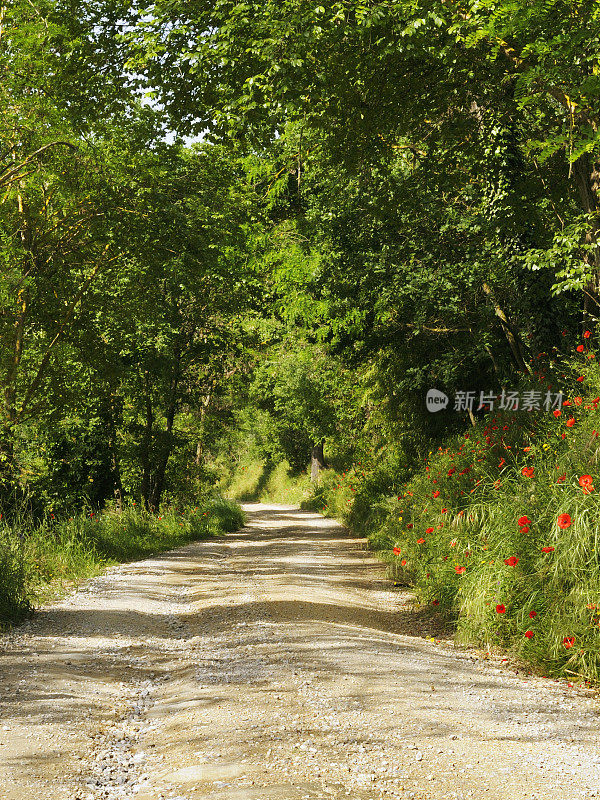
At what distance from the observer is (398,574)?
10812 millimetres

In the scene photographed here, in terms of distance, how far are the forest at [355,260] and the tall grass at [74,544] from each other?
0.06 meters

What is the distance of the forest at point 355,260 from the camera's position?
21.5 feet

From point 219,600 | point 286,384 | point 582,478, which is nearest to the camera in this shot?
point 582,478

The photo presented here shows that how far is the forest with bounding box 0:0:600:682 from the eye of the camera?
21.5 ft

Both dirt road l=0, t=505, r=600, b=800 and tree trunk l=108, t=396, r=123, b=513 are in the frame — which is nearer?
dirt road l=0, t=505, r=600, b=800

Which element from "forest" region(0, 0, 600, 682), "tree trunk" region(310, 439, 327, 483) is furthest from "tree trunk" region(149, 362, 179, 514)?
"tree trunk" region(310, 439, 327, 483)

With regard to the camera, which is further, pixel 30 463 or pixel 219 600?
pixel 30 463

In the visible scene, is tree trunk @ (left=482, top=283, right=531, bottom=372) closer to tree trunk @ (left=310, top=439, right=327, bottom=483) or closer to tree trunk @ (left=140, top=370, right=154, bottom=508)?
tree trunk @ (left=140, top=370, right=154, bottom=508)

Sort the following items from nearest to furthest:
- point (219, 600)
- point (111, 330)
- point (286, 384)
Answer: point (219, 600), point (111, 330), point (286, 384)

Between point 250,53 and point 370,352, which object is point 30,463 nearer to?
point 370,352

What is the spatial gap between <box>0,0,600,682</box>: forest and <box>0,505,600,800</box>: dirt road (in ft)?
3.09

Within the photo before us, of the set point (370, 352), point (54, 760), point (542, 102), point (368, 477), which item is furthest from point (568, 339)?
point (368, 477)

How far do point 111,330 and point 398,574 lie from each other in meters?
7.02

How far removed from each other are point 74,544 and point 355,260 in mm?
6525
